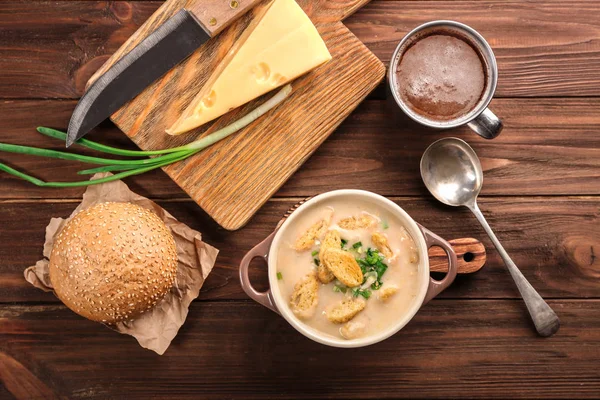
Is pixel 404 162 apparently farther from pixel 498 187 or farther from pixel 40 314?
pixel 40 314

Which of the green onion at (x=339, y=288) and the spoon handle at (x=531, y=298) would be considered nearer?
the green onion at (x=339, y=288)

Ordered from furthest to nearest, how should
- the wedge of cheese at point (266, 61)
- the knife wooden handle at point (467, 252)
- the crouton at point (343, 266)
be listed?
the knife wooden handle at point (467, 252) → the wedge of cheese at point (266, 61) → the crouton at point (343, 266)

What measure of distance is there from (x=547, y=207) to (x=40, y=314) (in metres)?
1.73

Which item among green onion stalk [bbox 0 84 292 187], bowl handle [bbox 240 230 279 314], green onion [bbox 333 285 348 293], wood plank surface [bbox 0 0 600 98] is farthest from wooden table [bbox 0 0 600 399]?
green onion [bbox 333 285 348 293]

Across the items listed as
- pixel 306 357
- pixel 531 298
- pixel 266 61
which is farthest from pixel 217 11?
pixel 531 298

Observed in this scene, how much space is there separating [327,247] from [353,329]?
255mm

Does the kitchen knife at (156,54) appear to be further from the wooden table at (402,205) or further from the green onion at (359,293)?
the green onion at (359,293)

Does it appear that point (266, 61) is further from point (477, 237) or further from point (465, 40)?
point (477, 237)

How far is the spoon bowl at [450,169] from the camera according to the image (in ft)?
5.96

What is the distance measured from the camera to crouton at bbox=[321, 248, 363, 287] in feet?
5.06

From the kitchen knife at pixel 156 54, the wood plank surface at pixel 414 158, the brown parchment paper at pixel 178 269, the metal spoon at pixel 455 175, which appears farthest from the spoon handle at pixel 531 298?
the kitchen knife at pixel 156 54

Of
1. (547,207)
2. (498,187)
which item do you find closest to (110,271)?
(498,187)

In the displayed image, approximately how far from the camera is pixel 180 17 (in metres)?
1.69

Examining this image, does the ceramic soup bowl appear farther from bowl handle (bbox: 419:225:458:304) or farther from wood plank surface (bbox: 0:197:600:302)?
wood plank surface (bbox: 0:197:600:302)
